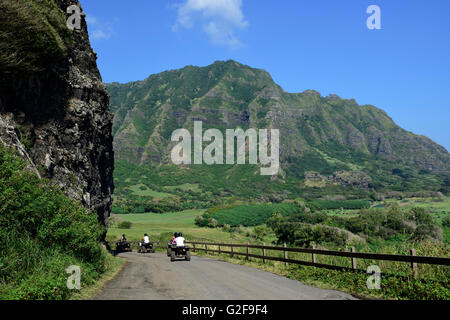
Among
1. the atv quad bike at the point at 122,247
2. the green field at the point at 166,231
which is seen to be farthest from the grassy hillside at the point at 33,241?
the green field at the point at 166,231

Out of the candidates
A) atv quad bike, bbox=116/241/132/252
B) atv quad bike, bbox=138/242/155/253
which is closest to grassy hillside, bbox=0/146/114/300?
atv quad bike, bbox=138/242/155/253

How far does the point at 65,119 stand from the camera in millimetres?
25000

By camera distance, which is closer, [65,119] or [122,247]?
[65,119]

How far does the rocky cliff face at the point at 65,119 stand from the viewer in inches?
784

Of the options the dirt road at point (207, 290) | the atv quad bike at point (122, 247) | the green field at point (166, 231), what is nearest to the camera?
the dirt road at point (207, 290)

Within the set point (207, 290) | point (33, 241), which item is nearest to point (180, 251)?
point (207, 290)

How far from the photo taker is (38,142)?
21.5 meters

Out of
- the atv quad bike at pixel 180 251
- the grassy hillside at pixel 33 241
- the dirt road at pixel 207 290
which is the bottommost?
the atv quad bike at pixel 180 251

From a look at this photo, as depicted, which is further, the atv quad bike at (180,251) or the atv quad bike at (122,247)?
the atv quad bike at (122,247)

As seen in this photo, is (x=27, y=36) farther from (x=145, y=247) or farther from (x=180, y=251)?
(x=145, y=247)

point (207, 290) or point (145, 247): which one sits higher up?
point (207, 290)

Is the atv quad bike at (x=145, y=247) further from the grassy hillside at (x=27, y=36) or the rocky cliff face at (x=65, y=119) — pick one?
the grassy hillside at (x=27, y=36)

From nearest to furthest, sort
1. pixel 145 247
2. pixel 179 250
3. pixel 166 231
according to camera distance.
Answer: pixel 179 250 < pixel 145 247 < pixel 166 231
